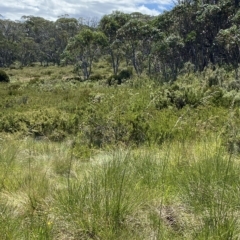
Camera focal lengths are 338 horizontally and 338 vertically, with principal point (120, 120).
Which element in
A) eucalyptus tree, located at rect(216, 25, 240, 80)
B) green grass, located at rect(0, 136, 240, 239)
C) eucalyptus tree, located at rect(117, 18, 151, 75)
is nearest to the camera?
green grass, located at rect(0, 136, 240, 239)

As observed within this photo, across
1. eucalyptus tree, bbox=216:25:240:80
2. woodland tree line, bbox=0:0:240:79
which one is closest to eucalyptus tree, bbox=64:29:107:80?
woodland tree line, bbox=0:0:240:79

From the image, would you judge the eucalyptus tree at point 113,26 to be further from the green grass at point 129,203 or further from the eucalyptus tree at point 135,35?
the green grass at point 129,203

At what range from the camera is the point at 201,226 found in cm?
255

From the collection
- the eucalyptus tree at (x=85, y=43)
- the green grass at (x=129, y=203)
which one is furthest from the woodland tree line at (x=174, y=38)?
the green grass at (x=129, y=203)

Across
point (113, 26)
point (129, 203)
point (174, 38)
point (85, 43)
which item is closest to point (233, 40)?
point (174, 38)

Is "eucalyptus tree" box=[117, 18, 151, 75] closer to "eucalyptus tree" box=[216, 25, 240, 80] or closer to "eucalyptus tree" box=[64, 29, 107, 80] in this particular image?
"eucalyptus tree" box=[64, 29, 107, 80]

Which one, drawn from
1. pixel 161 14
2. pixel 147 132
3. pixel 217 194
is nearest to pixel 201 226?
pixel 217 194

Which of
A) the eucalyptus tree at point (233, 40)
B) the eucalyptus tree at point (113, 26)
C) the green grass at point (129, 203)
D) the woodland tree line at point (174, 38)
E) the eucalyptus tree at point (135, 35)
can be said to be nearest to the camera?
the green grass at point (129, 203)

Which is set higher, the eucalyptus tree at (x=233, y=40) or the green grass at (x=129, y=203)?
the eucalyptus tree at (x=233, y=40)

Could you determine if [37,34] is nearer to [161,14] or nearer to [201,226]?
[161,14]

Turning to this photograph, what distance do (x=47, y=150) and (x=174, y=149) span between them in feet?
9.11

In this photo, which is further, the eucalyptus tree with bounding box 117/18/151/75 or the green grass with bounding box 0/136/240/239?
the eucalyptus tree with bounding box 117/18/151/75

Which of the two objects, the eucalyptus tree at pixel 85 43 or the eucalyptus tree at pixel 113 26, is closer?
the eucalyptus tree at pixel 113 26

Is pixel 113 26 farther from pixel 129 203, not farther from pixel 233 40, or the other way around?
pixel 129 203
